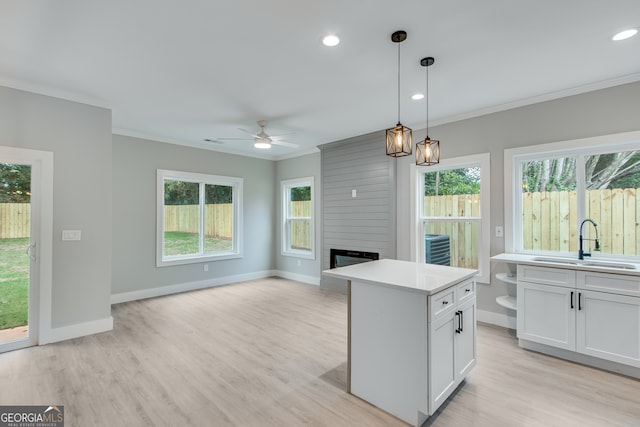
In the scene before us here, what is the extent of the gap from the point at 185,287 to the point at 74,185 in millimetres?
2696

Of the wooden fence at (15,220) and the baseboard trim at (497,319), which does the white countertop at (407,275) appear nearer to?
the baseboard trim at (497,319)

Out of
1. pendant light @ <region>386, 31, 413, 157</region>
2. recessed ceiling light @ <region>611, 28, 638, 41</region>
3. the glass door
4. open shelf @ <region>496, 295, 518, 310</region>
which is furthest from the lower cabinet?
the glass door

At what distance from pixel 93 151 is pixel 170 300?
2.59 m

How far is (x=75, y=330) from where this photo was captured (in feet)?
11.3

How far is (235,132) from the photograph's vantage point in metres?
4.98

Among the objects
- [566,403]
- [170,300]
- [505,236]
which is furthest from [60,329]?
[505,236]

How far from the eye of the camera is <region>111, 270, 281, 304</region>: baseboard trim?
16.0ft

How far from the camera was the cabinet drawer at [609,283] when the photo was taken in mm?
2551

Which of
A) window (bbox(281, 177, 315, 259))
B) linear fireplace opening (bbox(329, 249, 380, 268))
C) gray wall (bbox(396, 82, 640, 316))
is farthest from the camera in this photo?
window (bbox(281, 177, 315, 259))

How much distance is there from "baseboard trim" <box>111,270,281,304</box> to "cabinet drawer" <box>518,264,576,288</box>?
491 centimetres

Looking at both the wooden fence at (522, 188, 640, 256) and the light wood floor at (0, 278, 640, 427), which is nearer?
the light wood floor at (0, 278, 640, 427)

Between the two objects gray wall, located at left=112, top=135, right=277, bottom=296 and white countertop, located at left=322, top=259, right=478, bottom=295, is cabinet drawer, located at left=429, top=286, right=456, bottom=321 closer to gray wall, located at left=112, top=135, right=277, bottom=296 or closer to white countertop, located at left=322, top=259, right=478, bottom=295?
white countertop, located at left=322, top=259, right=478, bottom=295

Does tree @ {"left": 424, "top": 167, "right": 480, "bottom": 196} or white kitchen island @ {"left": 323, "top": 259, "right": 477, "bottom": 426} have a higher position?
tree @ {"left": 424, "top": 167, "right": 480, "bottom": 196}

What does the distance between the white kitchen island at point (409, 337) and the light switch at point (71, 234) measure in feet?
10.2
